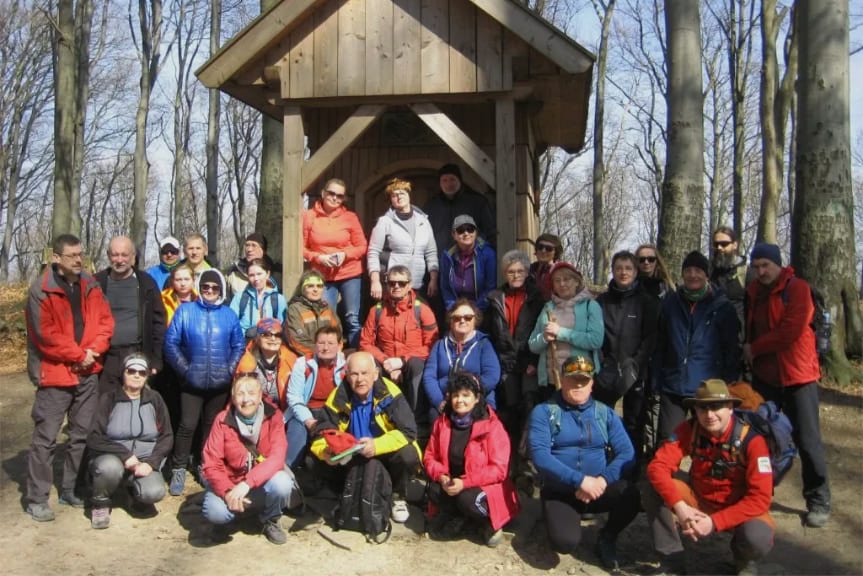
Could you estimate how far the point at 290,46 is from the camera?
25.7 ft

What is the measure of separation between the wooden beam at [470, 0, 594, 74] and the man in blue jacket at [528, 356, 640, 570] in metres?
3.16

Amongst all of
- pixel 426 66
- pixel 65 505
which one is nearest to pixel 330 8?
pixel 426 66

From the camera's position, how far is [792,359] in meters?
5.50

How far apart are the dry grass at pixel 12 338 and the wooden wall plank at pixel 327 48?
22.0 ft

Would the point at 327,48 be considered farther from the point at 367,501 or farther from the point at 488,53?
the point at 367,501

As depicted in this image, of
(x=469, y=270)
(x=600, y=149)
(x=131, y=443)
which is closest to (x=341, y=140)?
(x=469, y=270)

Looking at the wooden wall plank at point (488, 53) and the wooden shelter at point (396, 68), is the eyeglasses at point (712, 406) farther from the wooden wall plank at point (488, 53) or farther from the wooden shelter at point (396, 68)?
the wooden wall plank at point (488, 53)

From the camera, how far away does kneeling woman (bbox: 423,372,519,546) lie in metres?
5.32

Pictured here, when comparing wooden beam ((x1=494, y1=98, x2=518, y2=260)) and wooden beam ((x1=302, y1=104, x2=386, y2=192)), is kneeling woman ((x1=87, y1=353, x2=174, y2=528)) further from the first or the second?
wooden beam ((x1=494, y1=98, x2=518, y2=260))

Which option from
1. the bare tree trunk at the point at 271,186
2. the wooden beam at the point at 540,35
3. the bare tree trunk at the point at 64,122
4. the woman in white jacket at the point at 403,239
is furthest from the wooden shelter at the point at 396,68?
the bare tree trunk at the point at 64,122

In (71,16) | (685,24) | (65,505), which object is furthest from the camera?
(71,16)

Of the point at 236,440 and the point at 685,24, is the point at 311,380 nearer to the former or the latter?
the point at 236,440

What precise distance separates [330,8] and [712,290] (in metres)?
4.53

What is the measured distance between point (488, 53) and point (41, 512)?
5367 millimetres
